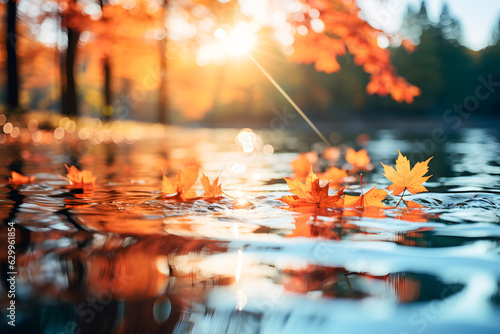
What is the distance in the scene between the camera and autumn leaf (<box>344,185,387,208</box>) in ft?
9.61

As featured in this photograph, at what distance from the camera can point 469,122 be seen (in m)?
38.8

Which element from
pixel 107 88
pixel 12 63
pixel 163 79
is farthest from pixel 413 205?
pixel 163 79

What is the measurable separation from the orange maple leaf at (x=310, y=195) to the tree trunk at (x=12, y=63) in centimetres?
1239

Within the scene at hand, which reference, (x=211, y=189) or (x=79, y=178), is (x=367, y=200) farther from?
(x=79, y=178)

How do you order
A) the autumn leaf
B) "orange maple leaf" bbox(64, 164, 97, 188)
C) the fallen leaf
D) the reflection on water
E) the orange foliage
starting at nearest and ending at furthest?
1. the reflection on water
2. the autumn leaf
3. the fallen leaf
4. "orange maple leaf" bbox(64, 164, 97, 188)
5. the orange foliage

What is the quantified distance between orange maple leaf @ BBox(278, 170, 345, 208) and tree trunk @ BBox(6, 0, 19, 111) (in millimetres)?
12391

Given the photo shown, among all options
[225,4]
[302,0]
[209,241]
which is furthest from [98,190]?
[225,4]

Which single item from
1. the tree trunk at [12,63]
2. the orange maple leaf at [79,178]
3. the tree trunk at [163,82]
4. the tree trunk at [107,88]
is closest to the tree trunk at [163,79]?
the tree trunk at [163,82]

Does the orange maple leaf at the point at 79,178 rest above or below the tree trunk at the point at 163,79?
below

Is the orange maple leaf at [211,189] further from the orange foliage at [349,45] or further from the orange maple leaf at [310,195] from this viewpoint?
the orange foliage at [349,45]

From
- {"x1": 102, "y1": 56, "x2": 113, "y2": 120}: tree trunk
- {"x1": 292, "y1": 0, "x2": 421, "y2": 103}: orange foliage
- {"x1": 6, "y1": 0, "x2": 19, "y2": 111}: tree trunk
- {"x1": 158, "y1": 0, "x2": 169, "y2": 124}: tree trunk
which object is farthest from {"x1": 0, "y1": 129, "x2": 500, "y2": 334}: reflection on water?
{"x1": 158, "y1": 0, "x2": 169, "y2": 124}: tree trunk

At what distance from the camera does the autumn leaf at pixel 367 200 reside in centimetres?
293

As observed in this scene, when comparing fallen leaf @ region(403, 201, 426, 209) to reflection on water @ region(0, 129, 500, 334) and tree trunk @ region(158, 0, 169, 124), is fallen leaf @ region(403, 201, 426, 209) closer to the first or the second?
reflection on water @ region(0, 129, 500, 334)

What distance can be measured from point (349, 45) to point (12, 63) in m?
10.5
